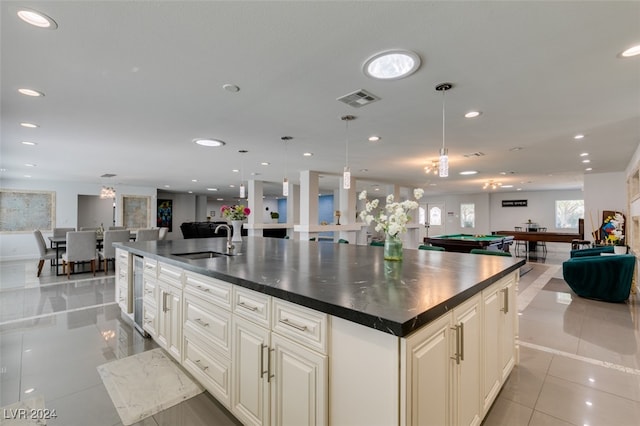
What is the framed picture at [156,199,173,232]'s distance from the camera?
13094 mm

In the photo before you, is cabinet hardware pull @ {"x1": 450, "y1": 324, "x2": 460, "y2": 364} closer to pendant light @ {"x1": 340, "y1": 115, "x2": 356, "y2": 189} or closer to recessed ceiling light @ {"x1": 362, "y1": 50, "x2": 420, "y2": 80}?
recessed ceiling light @ {"x1": 362, "y1": 50, "x2": 420, "y2": 80}

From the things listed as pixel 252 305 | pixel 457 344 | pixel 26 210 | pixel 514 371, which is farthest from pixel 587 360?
pixel 26 210

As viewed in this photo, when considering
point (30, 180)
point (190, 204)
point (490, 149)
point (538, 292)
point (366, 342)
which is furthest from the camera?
point (190, 204)

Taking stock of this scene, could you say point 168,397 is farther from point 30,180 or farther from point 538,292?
point 30,180

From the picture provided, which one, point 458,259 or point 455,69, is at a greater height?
point 455,69

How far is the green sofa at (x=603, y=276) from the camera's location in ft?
13.5

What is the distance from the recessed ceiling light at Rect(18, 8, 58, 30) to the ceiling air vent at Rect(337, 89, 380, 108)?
196cm

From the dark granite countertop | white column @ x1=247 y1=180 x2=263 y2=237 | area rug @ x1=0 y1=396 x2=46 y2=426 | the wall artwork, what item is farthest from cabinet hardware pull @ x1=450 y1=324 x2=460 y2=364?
the wall artwork

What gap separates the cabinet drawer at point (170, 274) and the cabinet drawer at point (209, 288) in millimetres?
127

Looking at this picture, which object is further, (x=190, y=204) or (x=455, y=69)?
(x=190, y=204)

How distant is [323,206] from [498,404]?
1245cm

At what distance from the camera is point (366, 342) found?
1.11m

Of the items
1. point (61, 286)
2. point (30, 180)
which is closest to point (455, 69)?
point (61, 286)

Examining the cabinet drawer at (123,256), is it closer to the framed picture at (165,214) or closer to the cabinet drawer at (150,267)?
the cabinet drawer at (150,267)
